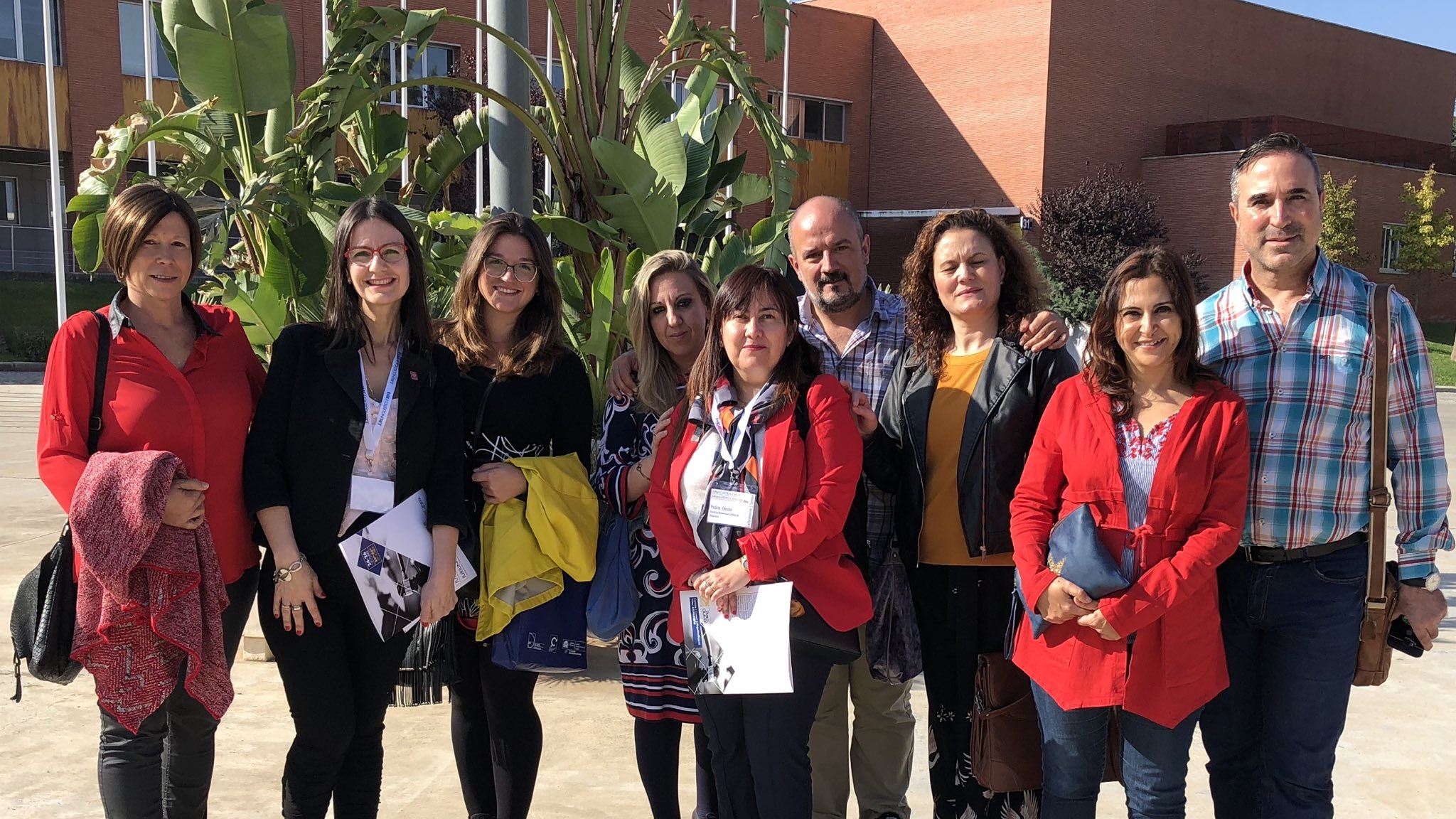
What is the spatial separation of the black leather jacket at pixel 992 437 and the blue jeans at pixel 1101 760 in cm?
46

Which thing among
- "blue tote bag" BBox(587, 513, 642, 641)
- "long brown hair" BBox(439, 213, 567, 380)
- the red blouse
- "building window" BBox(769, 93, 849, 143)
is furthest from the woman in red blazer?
"building window" BBox(769, 93, 849, 143)

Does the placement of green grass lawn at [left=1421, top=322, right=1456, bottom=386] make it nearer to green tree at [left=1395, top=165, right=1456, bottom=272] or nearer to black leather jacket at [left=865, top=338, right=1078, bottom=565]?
green tree at [left=1395, top=165, right=1456, bottom=272]

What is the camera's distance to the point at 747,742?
2.91 metres

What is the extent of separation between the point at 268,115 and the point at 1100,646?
4.25m

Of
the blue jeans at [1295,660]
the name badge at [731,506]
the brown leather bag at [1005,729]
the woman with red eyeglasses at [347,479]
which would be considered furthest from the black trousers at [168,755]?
the blue jeans at [1295,660]

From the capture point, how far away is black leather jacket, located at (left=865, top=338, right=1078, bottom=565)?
2.97m

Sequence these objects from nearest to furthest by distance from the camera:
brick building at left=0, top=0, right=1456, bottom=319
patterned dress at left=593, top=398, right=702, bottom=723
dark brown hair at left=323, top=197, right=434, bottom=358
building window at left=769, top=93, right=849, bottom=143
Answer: dark brown hair at left=323, top=197, right=434, bottom=358, patterned dress at left=593, top=398, right=702, bottom=723, brick building at left=0, top=0, right=1456, bottom=319, building window at left=769, top=93, right=849, bottom=143

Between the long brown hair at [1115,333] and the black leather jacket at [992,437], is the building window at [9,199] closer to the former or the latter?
the black leather jacket at [992,437]

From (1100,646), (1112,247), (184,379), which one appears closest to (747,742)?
(1100,646)

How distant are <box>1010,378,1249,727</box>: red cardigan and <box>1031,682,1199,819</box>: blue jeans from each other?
6 cm

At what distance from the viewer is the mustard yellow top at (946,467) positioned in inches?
120

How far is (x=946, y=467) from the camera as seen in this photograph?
10.0 ft

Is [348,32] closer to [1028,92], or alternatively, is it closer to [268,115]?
[268,115]

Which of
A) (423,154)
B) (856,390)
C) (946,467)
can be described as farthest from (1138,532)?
(423,154)
